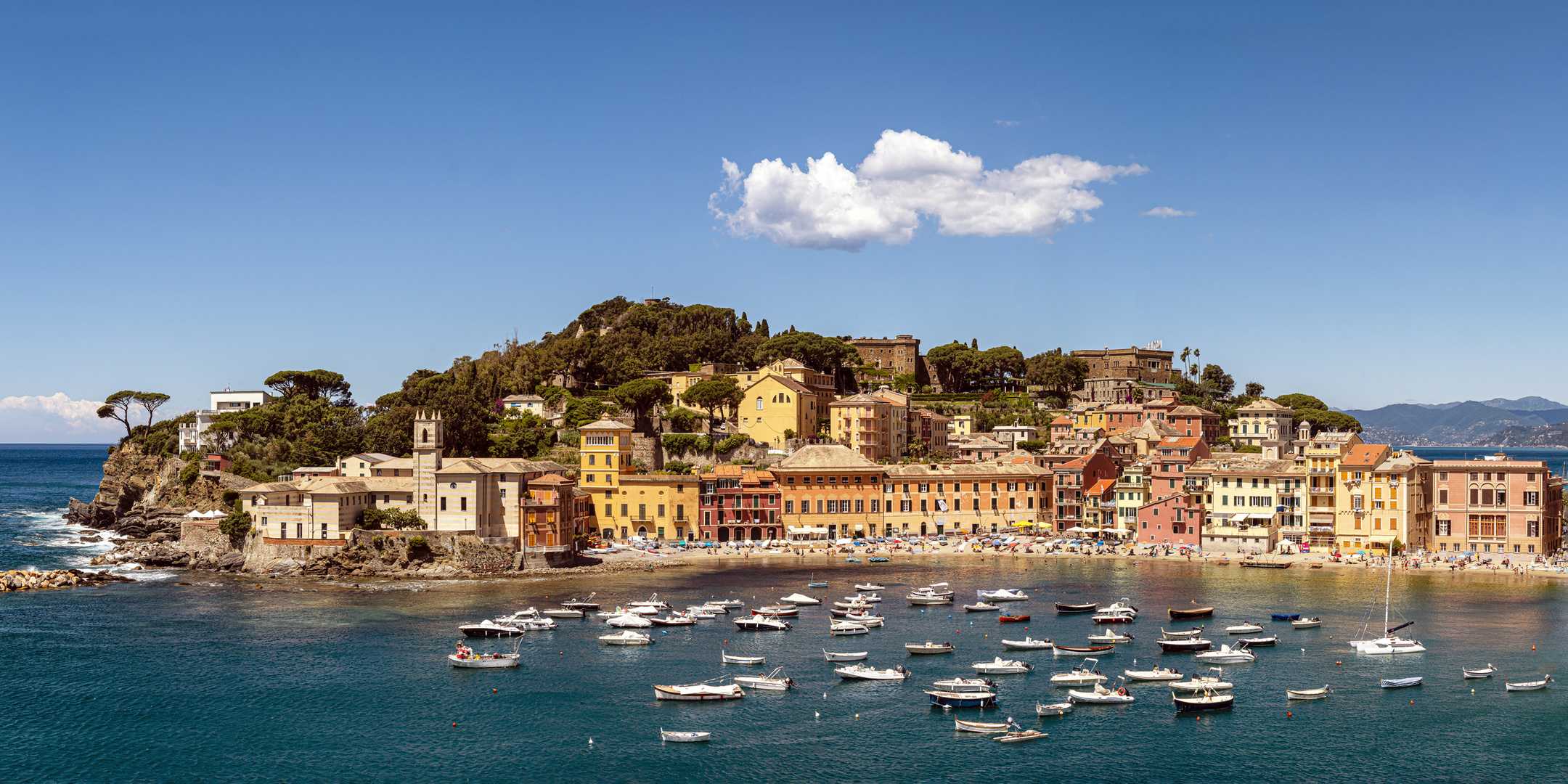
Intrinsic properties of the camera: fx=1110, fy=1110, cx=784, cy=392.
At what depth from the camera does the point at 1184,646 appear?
54.0 m

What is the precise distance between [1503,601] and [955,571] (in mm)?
34005

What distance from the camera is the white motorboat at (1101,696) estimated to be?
152 feet

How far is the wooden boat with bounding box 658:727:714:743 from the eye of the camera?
136 feet

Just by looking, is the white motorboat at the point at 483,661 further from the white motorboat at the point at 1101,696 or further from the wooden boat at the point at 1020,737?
the white motorboat at the point at 1101,696

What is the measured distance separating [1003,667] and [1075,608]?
1497 cm

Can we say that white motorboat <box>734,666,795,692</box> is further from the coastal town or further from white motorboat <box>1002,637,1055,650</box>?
the coastal town

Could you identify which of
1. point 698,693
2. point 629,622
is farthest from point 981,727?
point 629,622

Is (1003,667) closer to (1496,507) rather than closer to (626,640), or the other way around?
(626,640)

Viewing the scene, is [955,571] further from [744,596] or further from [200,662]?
[200,662]

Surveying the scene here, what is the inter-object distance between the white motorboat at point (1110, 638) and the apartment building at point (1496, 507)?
4172 centimetres

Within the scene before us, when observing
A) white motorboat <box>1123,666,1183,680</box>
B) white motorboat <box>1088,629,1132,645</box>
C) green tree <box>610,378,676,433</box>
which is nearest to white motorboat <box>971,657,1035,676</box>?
white motorboat <box>1123,666,1183,680</box>

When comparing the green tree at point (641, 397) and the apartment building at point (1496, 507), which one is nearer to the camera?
the apartment building at point (1496, 507)

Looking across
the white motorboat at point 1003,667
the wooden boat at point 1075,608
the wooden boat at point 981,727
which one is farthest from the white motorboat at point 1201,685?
the wooden boat at point 1075,608

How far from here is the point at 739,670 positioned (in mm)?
50844
